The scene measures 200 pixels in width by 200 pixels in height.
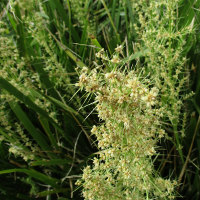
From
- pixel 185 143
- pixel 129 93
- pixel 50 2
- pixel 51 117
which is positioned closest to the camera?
pixel 129 93

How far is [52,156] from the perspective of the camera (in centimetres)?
174

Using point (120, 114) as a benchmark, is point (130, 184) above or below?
below

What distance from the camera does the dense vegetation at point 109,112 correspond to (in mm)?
876

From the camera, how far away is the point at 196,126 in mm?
1682

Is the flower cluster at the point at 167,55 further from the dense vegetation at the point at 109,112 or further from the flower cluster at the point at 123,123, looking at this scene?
the flower cluster at the point at 123,123

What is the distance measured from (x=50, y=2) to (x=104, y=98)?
1700 millimetres

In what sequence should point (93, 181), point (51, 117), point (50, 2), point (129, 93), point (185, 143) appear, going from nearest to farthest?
point (129, 93) < point (93, 181) < point (51, 117) < point (185, 143) < point (50, 2)

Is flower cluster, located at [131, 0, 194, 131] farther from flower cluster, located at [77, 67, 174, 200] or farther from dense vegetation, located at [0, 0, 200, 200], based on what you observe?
flower cluster, located at [77, 67, 174, 200]

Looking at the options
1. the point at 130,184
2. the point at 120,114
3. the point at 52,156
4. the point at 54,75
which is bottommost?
the point at 52,156

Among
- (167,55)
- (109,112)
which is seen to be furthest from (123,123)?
(167,55)

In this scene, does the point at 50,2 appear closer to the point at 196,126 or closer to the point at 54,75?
the point at 54,75

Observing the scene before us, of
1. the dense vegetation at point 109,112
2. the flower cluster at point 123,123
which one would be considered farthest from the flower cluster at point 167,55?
the flower cluster at point 123,123

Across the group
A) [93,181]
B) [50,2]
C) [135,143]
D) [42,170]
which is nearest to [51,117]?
[42,170]

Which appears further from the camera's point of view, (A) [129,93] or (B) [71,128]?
(B) [71,128]
